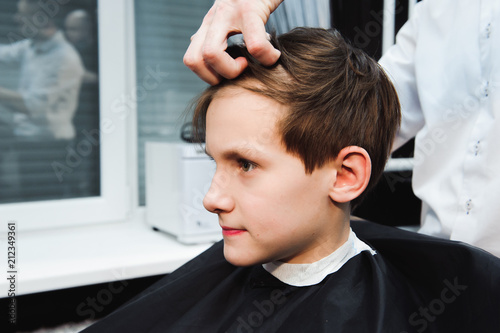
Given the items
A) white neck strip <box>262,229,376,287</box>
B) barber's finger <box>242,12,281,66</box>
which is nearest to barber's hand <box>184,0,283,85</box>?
barber's finger <box>242,12,281,66</box>

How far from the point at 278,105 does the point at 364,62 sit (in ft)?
0.78

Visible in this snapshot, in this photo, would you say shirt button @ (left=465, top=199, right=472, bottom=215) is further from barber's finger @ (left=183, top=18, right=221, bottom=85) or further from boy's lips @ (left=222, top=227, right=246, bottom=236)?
barber's finger @ (left=183, top=18, right=221, bottom=85)

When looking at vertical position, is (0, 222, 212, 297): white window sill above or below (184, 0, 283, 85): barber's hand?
below

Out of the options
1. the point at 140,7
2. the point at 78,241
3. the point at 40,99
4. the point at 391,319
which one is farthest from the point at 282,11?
the point at 391,319

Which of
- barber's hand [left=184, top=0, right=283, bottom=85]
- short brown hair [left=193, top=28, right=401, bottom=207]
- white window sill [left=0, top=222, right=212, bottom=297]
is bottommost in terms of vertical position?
white window sill [left=0, top=222, right=212, bottom=297]

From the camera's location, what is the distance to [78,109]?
199 centimetres

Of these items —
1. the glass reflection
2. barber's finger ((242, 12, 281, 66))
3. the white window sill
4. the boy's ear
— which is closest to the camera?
barber's finger ((242, 12, 281, 66))

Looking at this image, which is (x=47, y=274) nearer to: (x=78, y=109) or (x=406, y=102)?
(x=78, y=109)

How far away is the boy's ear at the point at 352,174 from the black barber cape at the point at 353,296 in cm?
15

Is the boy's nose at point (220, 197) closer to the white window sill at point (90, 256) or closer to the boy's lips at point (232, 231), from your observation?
the boy's lips at point (232, 231)

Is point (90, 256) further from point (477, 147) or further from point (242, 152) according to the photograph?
point (477, 147)

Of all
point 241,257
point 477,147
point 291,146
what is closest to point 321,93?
point 291,146

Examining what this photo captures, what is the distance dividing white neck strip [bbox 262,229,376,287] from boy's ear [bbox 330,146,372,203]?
13 cm

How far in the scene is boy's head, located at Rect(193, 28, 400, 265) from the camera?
878mm
